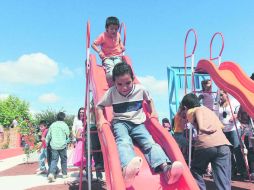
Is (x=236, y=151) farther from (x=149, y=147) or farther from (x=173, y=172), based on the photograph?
(x=173, y=172)

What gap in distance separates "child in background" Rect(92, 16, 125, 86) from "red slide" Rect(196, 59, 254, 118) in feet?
6.43

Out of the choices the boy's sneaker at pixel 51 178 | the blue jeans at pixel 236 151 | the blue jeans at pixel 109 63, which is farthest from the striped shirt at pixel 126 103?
the boy's sneaker at pixel 51 178

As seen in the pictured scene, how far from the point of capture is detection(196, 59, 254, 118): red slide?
605 centimetres

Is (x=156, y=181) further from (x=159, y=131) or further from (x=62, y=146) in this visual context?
(x=62, y=146)

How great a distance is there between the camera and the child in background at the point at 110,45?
6.29 meters

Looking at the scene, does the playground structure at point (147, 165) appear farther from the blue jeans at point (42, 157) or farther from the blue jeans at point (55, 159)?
the blue jeans at point (42, 157)

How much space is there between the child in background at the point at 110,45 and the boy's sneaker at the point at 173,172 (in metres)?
2.89

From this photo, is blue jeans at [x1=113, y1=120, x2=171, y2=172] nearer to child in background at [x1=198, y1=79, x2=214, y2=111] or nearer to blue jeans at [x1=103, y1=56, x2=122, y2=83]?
blue jeans at [x1=103, y1=56, x2=122, y2=83]

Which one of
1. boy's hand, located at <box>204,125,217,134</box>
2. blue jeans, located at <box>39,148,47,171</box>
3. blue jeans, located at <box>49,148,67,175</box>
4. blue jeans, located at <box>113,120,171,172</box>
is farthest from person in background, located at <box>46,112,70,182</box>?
boy's hand, located at <box>204,125,217,134</box>

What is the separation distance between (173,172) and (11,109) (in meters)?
53.1

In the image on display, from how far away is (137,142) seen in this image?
13.7 ft

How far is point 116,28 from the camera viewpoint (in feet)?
21.1

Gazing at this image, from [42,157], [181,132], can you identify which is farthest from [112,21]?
[42,157]

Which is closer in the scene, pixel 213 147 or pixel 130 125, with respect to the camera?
pixel 130 125
